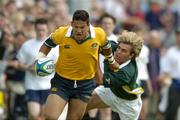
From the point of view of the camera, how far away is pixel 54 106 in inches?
534

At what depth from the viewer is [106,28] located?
17094 mm

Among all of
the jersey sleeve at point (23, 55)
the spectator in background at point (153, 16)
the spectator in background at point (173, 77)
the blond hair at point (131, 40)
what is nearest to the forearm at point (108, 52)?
the blond hair at point (131, 40)

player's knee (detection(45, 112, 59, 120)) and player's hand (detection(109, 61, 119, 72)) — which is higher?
player's hand (detection(109, 61, 119, 72))

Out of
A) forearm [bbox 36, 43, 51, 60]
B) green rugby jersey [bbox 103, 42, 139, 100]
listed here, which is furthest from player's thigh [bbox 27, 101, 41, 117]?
forearm [bbox 36, 43, 51, 60]

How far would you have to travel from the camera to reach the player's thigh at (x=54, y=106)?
13.5 metres

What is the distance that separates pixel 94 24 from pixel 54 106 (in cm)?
762

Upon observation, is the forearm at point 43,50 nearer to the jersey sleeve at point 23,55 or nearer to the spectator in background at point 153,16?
the jersey sleeve at point 23,55

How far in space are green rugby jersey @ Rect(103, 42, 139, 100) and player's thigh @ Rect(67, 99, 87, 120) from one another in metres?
0.61

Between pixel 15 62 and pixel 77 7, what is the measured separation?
13.7ft

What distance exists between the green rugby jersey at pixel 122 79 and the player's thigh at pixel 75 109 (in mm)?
609

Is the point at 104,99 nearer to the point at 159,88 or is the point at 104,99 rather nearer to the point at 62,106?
the point at 62,106

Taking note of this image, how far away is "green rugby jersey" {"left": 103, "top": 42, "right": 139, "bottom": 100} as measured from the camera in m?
14.1

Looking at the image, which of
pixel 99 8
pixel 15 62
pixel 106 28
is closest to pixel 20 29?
pixel 15 62

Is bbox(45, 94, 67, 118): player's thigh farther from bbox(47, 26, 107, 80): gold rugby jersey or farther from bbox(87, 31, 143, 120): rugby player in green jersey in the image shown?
bbox(87, 31, 143, 120): rugby player in green jersey
